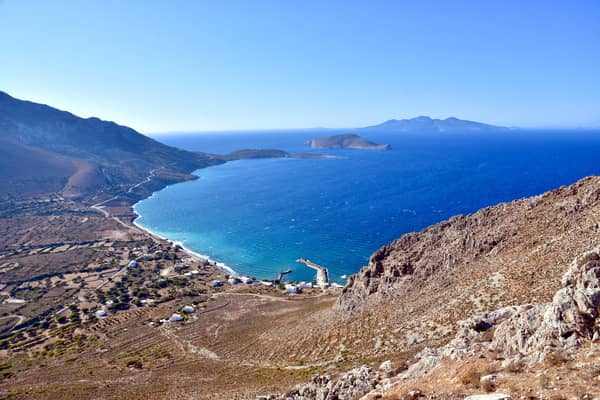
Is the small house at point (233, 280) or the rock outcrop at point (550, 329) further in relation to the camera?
the small house at point (233, 280)

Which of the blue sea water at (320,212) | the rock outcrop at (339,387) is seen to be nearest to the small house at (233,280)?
the blue sea water at (320,212)

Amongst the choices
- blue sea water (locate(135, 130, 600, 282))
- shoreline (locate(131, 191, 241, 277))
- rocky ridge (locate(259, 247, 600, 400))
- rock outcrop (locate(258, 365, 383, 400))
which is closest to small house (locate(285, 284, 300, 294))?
blue sea water (locate(135, 130, 600, 282))

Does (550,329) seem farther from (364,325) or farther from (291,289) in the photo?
(291,289)

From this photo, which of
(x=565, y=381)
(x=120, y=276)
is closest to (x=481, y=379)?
(x=565, y=381)

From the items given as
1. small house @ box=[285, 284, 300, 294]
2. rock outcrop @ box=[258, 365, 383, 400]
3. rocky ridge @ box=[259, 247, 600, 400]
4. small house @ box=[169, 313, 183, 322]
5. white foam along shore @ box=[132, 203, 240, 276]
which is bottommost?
white foam along shore @ box=[132, 203, 240, 276]

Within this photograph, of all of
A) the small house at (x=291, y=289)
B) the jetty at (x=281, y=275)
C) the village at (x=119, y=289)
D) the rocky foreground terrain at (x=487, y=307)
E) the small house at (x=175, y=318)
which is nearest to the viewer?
the rocky foreground terrain at (x=487, y=307)

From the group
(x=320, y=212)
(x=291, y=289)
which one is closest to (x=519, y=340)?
(x=291, y=289)

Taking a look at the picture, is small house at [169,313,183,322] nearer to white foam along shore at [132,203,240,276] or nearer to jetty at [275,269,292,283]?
jetty at [275,269,292,283]

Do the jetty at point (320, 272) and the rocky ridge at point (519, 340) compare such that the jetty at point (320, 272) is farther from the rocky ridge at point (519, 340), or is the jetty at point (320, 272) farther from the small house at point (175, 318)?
the rocky ridge at point (519, 340)

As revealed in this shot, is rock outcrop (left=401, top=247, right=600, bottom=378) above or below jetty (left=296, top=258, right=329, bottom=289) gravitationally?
above
